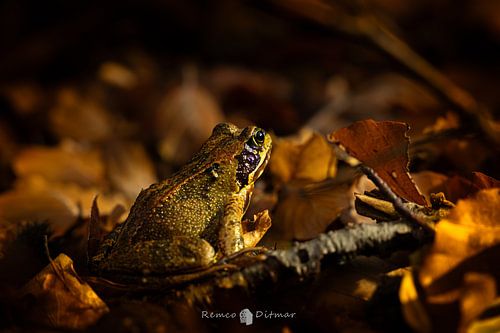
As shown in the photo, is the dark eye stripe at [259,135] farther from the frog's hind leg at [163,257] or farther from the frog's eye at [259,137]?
the frog's hind leg at [163,257]

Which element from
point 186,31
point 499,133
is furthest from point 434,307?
point 186,31

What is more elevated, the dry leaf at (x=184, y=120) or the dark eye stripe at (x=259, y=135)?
the dry leaf at (x=184, y=120)

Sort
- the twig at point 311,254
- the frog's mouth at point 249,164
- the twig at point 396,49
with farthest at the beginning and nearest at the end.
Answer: the twig at point 396,49 < the frog's mouth at point 249,164 < the twig at point 311,254

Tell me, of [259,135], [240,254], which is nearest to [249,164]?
[259,135]

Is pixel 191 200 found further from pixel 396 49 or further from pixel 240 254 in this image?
pixel 396 49

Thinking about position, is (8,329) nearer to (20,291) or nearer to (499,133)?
(20,291)

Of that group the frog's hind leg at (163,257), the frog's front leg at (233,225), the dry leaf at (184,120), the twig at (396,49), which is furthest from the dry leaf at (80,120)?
the frog's hind leg at (163,257)
